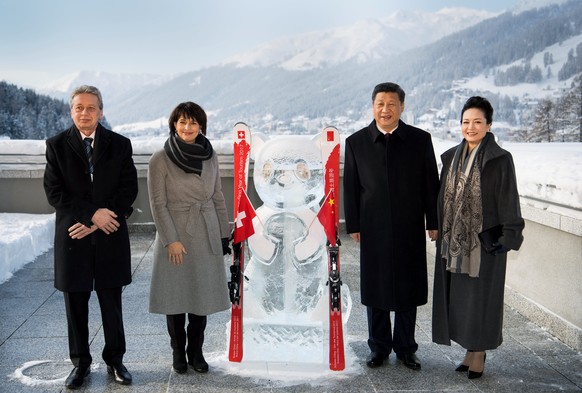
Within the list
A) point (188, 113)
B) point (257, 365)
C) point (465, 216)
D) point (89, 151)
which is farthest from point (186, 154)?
point (465, 216)

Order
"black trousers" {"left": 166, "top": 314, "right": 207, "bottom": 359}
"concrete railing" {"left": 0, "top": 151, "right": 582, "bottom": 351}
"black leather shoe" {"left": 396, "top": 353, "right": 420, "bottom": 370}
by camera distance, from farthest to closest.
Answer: "concrete railing" {"left": 0, "top": 151, "right": 582, "bottom": 351} → "black leather shoe" {"left": 396, "top": 353, "right": 420, "bottom": 370} → "black trousers" {"left": 166, "top": 314, "right": 207, "bottom": 359}

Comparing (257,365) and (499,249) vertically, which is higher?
(499,249)

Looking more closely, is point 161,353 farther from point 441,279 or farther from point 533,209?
point 533,209

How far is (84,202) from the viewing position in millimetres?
3021

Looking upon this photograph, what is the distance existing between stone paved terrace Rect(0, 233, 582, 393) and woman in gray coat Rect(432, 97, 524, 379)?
29 centimetres

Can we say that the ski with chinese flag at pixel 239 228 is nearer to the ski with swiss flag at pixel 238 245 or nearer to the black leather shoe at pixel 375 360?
the ski with swiss flag at pixel 238 245

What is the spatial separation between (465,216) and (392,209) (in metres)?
0.41

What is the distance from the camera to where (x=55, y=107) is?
48.0ft

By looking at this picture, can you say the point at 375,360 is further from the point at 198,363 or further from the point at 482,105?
the point at 482,105

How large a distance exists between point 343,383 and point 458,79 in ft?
59.3

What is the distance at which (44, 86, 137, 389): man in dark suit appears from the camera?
303cm

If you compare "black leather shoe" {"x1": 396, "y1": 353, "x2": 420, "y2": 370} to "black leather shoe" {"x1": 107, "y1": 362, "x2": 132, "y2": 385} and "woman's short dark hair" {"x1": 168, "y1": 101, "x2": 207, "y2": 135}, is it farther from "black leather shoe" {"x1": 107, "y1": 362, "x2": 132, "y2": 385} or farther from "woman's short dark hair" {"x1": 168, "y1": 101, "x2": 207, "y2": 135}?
"woman's short dark hair" {"x1": 168, "y1": 101, "x2": 207, "y2": 135}

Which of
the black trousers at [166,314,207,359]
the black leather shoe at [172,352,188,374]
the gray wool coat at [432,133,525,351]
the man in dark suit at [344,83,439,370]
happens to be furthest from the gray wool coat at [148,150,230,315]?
the gray wool coat at [432,133,525,351]

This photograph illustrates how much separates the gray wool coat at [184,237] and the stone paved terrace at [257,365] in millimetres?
430
